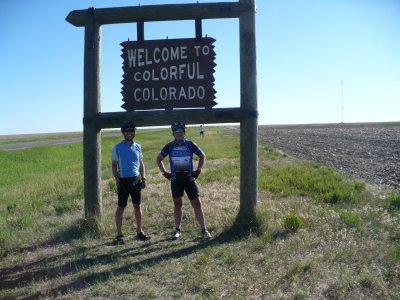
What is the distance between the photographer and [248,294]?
4160mm

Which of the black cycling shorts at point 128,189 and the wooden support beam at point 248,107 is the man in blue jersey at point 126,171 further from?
the wooden support beam at point 248,107

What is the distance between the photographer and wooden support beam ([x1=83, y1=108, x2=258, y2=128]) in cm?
661

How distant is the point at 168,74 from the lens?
683 centimetres

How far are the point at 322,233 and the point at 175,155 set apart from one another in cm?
249

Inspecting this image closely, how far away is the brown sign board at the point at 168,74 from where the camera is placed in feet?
22.2

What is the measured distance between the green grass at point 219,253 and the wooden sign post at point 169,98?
58 centimetres

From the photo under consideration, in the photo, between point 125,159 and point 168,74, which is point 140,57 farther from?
point 125,159

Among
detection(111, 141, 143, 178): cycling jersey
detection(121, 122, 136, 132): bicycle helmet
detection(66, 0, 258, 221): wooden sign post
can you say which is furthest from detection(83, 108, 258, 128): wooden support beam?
detection(111, 141, 143, 178): cycling jersey

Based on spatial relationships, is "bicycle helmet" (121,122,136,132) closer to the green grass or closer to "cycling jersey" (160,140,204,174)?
"cycling jersey" (160,140,204,174)

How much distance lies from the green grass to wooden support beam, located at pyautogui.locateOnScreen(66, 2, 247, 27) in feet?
10.9

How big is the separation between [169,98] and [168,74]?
1.37 ft

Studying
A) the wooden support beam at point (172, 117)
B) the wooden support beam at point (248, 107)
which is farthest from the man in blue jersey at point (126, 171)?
the wooden support beam at point (248, 107)

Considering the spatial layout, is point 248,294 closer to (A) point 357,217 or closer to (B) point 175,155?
(B) point 175,155

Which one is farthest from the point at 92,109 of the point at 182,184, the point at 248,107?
the point at 248,107
